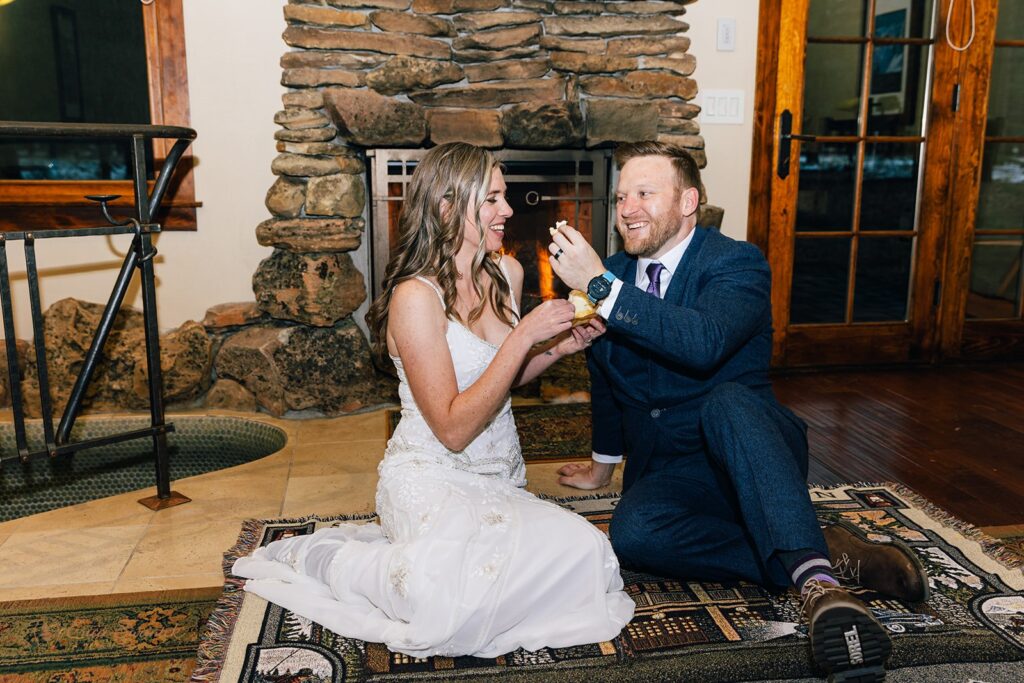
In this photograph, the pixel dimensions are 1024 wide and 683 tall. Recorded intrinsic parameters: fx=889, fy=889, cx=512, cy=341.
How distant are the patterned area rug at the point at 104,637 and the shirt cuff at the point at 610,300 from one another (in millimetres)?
1105

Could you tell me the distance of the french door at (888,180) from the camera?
13.1 ft

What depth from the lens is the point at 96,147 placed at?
355 centimetres

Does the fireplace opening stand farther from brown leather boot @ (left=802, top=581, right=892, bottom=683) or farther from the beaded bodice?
brown leather boot @ (left=802, top=581, right=892, bottom=683)

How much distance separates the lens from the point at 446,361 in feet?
6.27

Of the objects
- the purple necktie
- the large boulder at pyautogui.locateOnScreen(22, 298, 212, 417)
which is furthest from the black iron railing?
the purple necktie

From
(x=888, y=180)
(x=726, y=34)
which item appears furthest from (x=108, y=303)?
Result: (x=888, y=180)

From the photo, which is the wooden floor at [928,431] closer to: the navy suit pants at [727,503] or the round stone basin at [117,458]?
the navy suit pants at [727,503]

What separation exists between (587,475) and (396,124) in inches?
62.6

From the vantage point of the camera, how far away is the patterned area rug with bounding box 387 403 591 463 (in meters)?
3.06

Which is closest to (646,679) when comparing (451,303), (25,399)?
(451,303)

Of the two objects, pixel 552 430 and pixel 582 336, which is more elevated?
pixel 582 336

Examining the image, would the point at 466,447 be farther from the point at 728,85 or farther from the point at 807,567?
the point at 728,85

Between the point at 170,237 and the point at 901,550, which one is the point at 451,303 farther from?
the point at 170,237

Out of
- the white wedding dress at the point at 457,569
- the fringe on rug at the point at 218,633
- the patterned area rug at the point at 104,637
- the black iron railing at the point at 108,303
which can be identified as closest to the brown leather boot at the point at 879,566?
the white wedding dress at the point at 457,569
